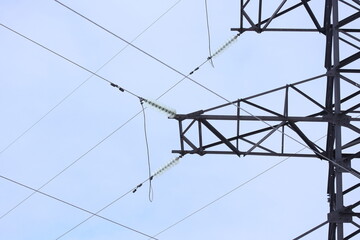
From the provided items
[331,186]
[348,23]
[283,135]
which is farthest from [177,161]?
[348,23]

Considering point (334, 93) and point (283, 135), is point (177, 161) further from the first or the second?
point (334, 93)

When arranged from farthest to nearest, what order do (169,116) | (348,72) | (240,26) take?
(240,26), (348,72), (169,116)

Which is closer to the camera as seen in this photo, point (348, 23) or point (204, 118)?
point (204, 118)

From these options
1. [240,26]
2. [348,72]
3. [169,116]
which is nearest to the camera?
[169,116]

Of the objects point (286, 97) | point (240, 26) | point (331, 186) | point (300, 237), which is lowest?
point (300, 237)

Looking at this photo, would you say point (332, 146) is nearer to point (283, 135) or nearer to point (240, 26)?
point (283, 135)

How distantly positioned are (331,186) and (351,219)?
3.93 feet

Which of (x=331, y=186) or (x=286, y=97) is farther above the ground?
(x=286, y=97)

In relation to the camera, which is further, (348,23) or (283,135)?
(348,23)

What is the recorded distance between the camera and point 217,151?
14828 millimetres

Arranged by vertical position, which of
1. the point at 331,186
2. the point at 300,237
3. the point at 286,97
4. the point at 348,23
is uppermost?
the point at 348,23

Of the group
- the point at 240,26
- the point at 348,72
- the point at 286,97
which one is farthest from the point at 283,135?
the point at 240,26

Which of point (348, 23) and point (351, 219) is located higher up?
point (348, 23)

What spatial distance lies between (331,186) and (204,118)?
2858 mm
